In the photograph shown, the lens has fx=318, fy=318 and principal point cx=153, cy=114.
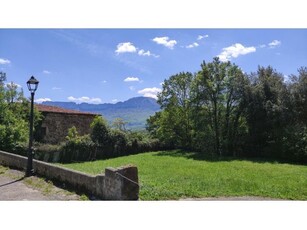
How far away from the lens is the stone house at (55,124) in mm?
32500

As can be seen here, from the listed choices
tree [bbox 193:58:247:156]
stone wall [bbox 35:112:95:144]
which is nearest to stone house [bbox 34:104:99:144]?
stone wall [bbox 35:112:95:144]

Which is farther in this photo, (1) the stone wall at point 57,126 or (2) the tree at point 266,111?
(1) the stone wall at point 57,126

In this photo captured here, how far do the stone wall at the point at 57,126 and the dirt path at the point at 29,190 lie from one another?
20.6 meters

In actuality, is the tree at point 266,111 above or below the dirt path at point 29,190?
above

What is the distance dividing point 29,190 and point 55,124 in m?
24.9

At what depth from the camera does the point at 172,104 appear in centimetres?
3844

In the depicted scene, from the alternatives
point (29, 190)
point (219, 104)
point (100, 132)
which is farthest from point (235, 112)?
point (29, 190)

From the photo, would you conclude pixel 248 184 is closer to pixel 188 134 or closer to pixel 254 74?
pixel 254 74

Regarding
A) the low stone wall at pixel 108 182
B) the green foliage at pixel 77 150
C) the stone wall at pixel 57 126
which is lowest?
the green foliage at pixel 77 150

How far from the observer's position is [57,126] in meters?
34.0

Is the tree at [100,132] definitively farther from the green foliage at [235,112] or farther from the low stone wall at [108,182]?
the low stone wall at [108,182]

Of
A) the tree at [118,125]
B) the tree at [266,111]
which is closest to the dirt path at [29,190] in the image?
the tree at [266,111]

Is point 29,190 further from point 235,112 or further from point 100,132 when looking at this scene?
point 235,112
